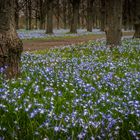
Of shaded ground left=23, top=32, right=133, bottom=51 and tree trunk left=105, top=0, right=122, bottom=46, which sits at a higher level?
tree trunk left=105, top=0, right=122, bottom=46

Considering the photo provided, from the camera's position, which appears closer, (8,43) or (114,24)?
(8,43)

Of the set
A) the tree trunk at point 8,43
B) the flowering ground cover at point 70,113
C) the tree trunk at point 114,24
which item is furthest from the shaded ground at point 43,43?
the flowering ground cover at point 70,113

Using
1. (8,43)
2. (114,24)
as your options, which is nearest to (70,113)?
(8,43)

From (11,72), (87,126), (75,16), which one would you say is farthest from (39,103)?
(75,16)


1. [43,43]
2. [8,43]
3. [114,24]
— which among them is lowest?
[43,43]

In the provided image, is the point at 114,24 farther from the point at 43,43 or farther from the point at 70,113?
the point at 70,113

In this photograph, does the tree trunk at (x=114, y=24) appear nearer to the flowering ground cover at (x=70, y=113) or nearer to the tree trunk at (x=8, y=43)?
the tree trunk at (x=8, y=43)

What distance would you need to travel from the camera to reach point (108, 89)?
26.6 ft

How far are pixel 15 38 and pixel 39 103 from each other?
11.1ft

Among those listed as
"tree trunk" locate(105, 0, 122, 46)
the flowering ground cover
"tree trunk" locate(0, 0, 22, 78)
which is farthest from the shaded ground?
the flowering ground cover

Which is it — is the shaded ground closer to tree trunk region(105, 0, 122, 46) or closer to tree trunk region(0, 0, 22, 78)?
tree trunk region(105, 0, 122, 46)

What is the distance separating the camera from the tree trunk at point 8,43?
29.8 ft

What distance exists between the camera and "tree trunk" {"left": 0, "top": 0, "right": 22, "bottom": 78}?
907 cm

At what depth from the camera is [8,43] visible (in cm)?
909
